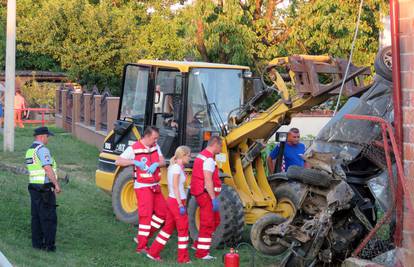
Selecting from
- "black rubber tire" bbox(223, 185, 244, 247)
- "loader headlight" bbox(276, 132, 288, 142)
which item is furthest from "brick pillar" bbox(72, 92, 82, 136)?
"black rubber tire" bbox(223, 185, 244, 247)

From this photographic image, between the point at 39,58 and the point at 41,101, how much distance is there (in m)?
8.51

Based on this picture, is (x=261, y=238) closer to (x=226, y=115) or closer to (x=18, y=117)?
(x=226, y=115)

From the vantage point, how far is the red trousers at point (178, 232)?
1010 cm

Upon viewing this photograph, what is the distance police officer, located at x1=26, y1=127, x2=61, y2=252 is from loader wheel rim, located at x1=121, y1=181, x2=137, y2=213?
2.58 metres

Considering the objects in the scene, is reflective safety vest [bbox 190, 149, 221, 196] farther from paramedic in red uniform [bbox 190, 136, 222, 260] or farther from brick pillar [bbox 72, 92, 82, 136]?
brick pillar [bbox 72, 92, 82, 136]

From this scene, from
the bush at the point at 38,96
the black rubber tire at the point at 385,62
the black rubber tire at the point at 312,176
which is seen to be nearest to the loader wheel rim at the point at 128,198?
the black rubber tire at the point at 312,176

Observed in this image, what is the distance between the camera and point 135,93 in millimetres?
13086

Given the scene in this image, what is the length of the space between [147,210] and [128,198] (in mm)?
2434

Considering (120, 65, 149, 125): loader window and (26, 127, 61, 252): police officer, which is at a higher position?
(120, 65, 149, 125): loader window

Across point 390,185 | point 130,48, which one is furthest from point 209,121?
point 130,48

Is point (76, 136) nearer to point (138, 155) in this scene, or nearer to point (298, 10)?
point (298, 10)

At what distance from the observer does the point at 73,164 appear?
19.8 metres

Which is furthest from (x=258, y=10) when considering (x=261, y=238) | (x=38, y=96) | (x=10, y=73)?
(x=38, y=96)

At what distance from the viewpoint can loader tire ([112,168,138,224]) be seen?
12.6 meters
